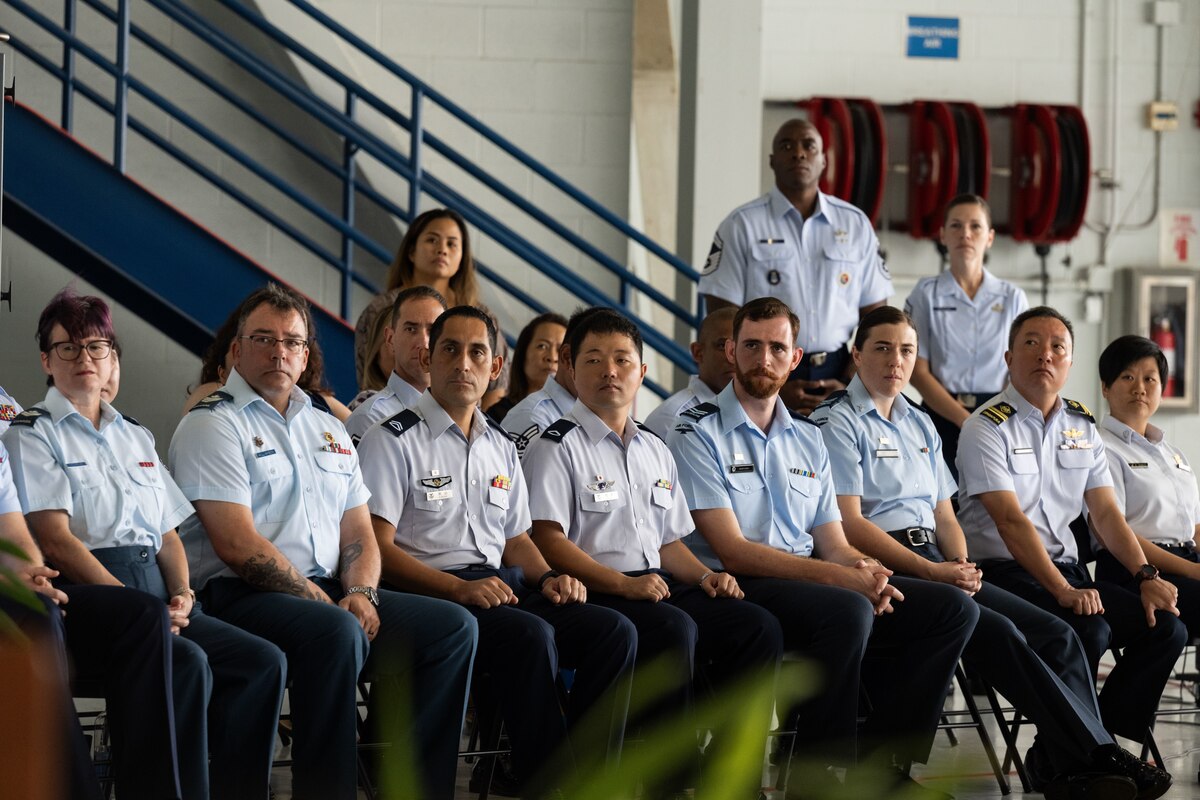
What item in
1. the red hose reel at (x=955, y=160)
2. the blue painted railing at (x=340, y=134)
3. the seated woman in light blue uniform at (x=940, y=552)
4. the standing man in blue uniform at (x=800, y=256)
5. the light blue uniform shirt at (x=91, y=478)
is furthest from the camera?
the red hose reel at (x=955, y=160)

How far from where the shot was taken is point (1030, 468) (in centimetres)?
426

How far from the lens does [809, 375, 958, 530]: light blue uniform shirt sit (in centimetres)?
406

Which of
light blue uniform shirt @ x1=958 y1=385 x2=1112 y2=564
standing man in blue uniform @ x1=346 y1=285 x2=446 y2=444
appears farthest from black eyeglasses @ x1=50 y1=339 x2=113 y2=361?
light blue uniform shirt @ x1=958 y1=385 x2=1112 y2=564

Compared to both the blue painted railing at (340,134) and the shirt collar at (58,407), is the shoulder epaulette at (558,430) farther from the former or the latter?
the blue painted railing at (340,134)

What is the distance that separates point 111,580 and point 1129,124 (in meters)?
7.85

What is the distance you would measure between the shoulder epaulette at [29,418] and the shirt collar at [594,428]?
1.31m

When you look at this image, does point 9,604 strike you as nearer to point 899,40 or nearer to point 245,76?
point 245,76

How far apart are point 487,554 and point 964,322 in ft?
7.75

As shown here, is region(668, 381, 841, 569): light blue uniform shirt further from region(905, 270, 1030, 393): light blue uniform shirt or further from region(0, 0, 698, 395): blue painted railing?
region(905, 270, 1030, 393): light blue uniform shirt

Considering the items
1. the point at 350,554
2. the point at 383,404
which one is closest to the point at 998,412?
the point at 383,404

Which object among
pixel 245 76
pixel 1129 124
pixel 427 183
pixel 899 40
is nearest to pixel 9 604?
pixel 427 183

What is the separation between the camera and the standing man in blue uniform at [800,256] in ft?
16.1

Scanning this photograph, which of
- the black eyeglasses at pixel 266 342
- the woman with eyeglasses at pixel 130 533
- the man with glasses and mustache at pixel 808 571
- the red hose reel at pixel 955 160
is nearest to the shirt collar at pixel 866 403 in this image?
the man with glasses and mustache at pixel 808 571

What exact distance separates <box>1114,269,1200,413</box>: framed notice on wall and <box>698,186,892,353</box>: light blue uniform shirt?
4601 mm
